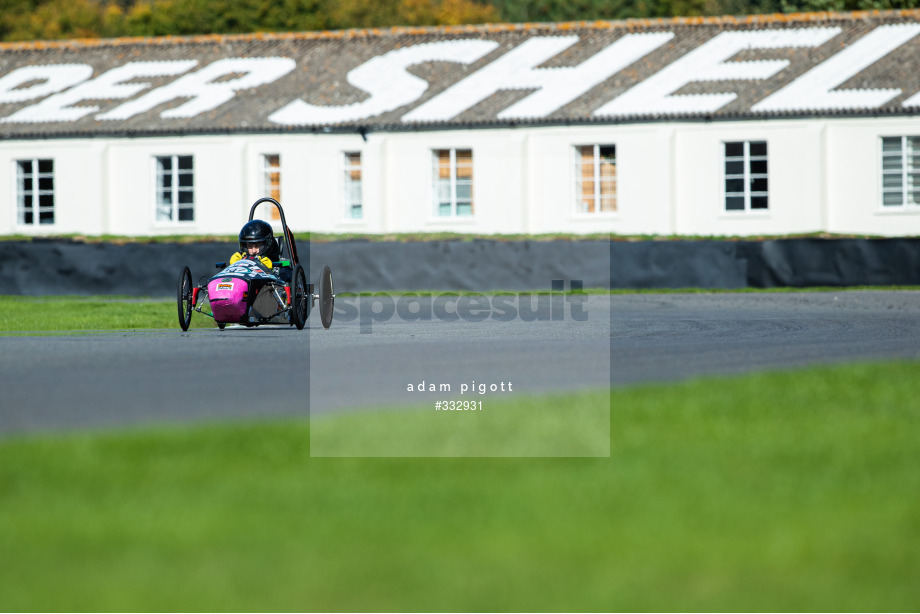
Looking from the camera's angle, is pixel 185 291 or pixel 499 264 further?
pixel 499 264

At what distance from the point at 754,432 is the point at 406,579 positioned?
382 cm

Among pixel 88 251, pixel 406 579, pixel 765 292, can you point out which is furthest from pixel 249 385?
pixel 88 251

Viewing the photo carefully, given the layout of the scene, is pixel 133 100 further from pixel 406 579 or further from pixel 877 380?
pixel 406 579

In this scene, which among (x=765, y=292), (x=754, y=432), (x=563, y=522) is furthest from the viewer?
(x=765, y=292)

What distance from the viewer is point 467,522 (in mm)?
6172

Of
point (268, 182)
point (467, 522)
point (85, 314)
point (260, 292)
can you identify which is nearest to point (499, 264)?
point (85, 314)

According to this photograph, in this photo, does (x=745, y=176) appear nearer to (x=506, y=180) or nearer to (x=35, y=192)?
(x=506, y=180)

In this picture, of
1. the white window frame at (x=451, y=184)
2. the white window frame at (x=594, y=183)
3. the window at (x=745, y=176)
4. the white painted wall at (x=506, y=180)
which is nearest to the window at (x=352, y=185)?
the white painted wall at (x=506, y=180)

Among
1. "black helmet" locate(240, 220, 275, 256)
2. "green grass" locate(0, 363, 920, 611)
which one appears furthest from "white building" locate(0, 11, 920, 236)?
"green grass" locate(0, 363, 920, 611)

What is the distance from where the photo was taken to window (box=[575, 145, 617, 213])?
36156 mm

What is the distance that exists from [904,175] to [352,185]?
46.7 ft

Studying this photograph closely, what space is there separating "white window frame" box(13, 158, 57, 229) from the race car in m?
22.4

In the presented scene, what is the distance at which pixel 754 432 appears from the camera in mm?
8531

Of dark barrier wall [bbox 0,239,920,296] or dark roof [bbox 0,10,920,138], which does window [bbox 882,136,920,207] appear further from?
dark barrier wall [bbox 0,239,920,296]
